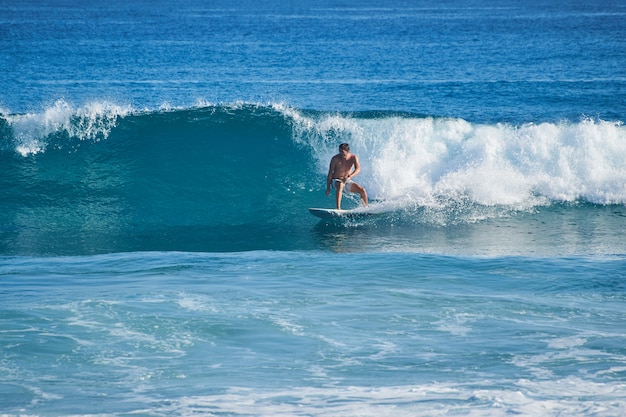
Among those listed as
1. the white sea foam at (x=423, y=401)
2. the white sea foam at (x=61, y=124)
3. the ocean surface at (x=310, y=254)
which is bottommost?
the white sea foam at (x=423, y=401)

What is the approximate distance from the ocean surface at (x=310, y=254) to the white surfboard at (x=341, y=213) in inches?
4.9

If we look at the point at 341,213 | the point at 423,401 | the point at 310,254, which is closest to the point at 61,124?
the point at 341,213

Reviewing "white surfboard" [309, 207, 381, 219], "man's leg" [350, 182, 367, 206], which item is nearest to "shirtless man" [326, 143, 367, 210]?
"man's leg" [350, 182, 367, 206]

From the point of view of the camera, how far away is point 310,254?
10953mm

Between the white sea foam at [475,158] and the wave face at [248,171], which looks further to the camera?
the white sea foam at [475,158]

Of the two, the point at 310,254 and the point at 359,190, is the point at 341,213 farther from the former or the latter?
the point at 310,254

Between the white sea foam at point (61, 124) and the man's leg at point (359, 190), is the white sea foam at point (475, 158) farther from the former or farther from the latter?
the white sea foam at point (61, 124)

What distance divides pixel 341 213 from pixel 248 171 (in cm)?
425

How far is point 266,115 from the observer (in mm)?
18156

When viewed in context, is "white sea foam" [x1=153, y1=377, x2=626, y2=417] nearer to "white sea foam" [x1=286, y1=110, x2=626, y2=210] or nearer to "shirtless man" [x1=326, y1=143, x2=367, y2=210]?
"shirtless man" [x1=326, y1=143, x2=367, y2=210]

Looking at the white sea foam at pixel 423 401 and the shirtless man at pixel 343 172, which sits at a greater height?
the shirtless man at pixel 343 172

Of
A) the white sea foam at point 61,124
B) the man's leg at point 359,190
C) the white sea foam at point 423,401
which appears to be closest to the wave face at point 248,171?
the white sea foam at point 61,124

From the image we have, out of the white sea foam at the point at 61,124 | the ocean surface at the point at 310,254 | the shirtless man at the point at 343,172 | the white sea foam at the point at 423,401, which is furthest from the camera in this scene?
the white sea foam at the point at 61,124

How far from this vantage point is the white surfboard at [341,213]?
1267cm
